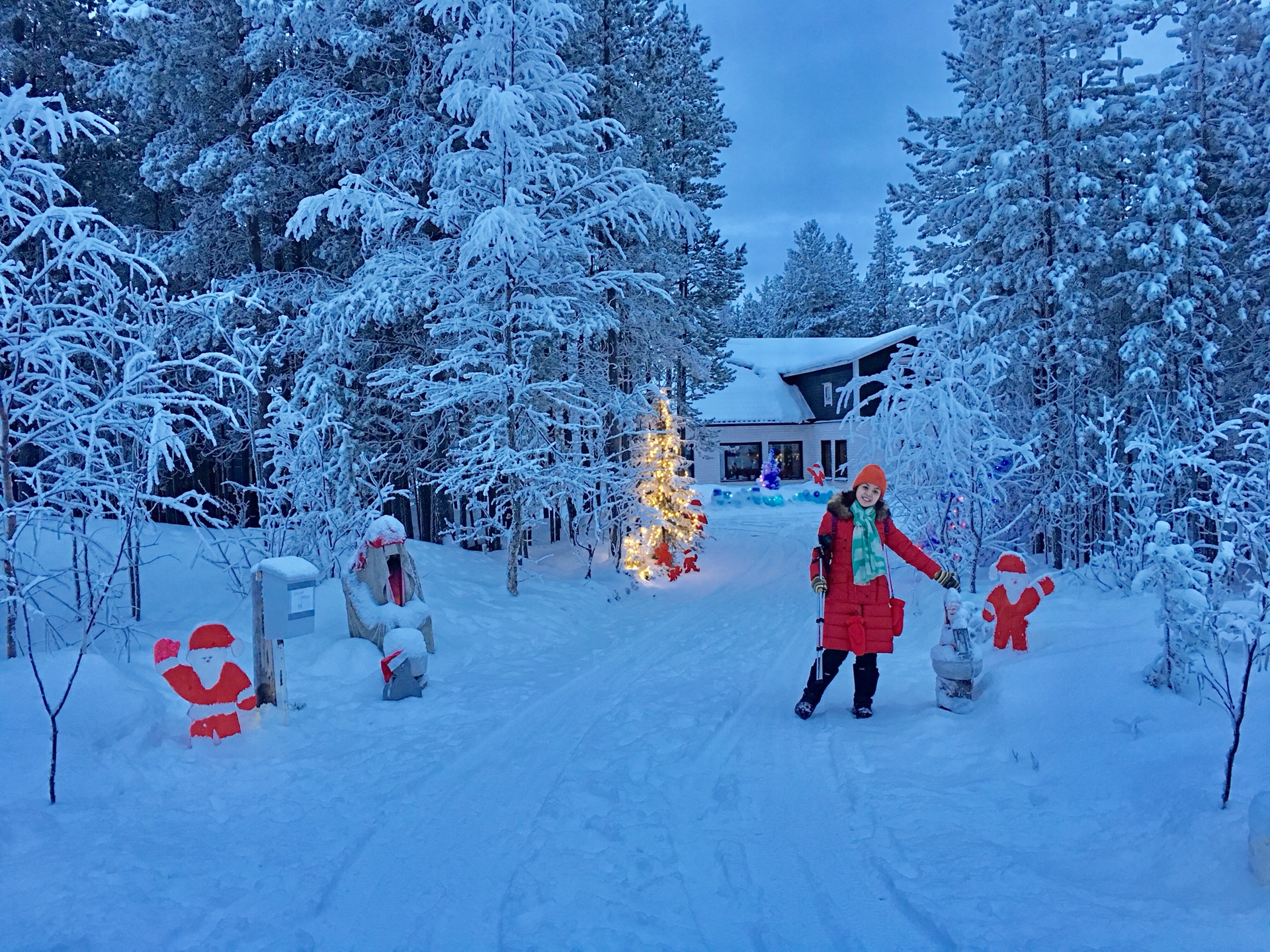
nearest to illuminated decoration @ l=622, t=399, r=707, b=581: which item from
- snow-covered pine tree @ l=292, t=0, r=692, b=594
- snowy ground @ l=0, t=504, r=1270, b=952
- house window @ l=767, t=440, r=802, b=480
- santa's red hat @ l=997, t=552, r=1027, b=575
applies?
snow-covered pine tree @ l=292, t=0, r=692, b=594

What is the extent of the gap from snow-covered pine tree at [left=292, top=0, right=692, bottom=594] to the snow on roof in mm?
21717

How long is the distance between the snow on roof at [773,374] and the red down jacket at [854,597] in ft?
87.3

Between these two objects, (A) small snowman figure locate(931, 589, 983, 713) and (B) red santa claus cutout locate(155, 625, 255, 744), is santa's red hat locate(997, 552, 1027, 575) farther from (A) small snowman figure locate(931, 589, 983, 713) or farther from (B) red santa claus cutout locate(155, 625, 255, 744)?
(B) red santa claus cutout locate(155, 625, 255, 744)

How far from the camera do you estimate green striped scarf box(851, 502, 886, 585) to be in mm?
5684

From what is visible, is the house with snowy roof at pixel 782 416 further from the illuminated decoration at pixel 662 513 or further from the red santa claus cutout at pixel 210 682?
the red santa claus cutout at pixel 210 682

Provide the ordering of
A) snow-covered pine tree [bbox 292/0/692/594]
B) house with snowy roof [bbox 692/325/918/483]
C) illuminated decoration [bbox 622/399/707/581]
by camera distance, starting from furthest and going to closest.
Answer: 1. house with snowy roof [bbox 692/325/918/483]
2. illuminated decoration [bbox 622/399/707/581]
3. snow-covered pine tree [bbox 292/0/692/594]

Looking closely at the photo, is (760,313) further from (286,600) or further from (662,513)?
(286,600)

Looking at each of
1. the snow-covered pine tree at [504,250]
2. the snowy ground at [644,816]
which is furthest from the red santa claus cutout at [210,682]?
the snow-covered pine tree at [504,250]

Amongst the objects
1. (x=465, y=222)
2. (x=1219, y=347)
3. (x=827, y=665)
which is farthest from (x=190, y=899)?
(x=1219, y=347)

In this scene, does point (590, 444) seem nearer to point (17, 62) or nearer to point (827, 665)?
point (827, 665)

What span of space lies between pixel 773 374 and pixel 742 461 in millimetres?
4937

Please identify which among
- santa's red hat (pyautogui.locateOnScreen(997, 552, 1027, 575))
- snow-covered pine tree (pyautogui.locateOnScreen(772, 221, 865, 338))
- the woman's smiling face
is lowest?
santa's red hat (pyautogui.locateOnScreen(997, 552, 1027, 575))

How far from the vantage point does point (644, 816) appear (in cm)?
416

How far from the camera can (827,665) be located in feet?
18.9
